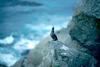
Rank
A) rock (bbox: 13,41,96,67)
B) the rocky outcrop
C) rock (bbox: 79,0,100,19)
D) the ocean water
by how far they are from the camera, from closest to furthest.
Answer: rock (bbox: 13,41,96,67) < the rocky outcrop < rock (bbox: 79,0,100,19) < the ocean water

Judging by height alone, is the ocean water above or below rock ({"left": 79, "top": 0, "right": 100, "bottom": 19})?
below

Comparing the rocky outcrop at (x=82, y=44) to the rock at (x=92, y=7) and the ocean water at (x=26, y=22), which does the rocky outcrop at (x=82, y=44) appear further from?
the ocean water at (x=26, y=22)

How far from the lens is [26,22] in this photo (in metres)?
32.7

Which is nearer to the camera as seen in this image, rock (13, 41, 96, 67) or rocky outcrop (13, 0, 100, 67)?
rock (13, 41, 96, 67)

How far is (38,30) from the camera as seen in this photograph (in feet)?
104

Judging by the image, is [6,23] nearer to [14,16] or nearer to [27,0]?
[14,16]

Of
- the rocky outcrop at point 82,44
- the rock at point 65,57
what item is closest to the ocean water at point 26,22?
the rocky outcrop at point 82,44

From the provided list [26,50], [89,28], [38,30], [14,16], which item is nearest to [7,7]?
[14,16]

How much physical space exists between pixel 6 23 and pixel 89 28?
16.1 meters

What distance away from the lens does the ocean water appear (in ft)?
97.2

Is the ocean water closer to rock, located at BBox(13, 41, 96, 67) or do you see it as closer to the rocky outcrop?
the rocky outcrop

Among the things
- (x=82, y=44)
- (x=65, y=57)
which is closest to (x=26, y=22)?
(x=82, y=44)

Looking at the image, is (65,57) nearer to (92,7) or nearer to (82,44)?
(82,44)

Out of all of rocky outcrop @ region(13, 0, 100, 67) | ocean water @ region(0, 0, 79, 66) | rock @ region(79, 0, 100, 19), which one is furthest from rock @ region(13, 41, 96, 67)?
ocean water @ region(0, 0, 79, 66)
